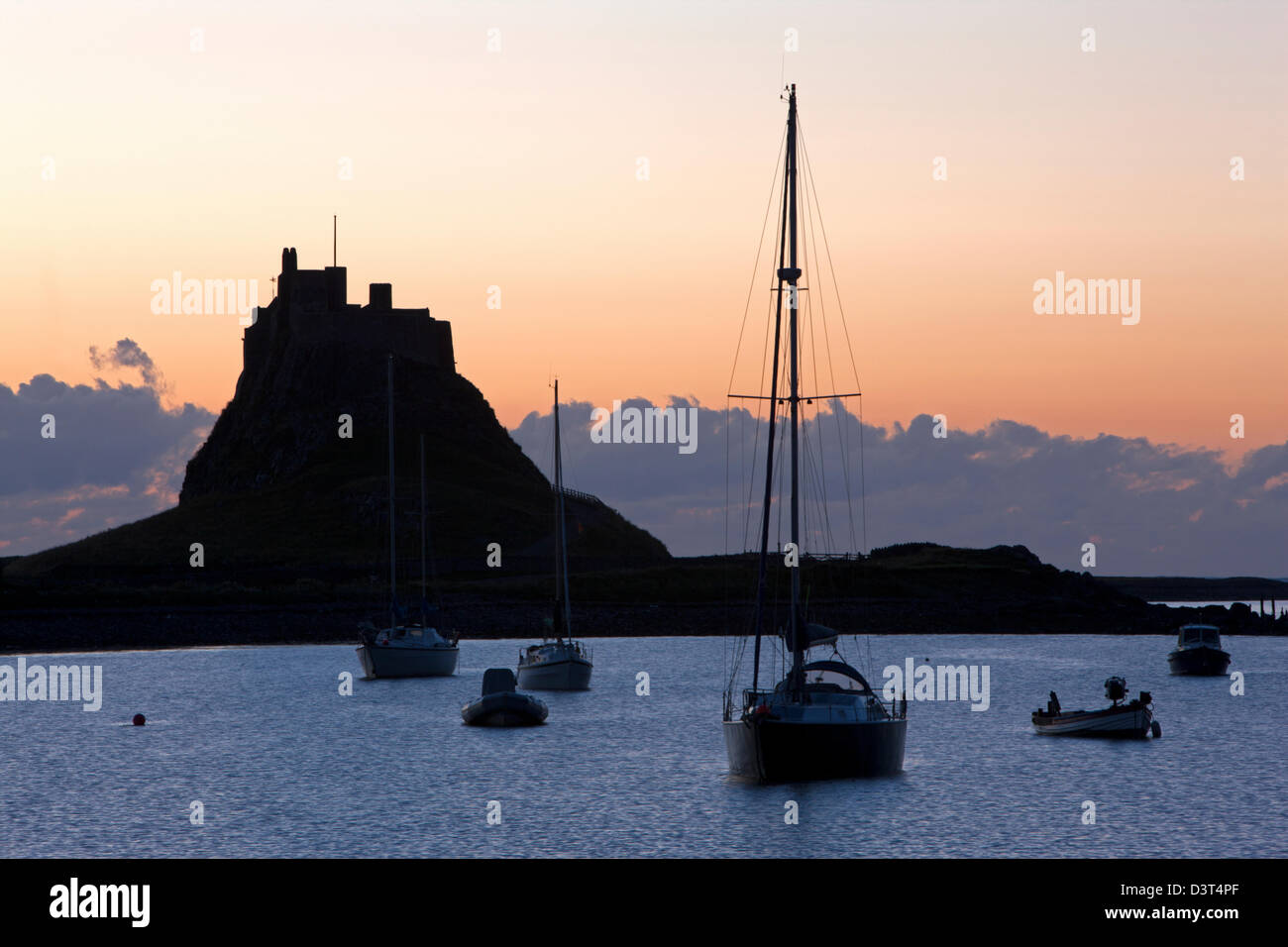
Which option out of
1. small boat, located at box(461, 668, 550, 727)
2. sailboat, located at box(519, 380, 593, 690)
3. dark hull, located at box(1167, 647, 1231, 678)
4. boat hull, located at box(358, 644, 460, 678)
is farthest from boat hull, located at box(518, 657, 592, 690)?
dark hull, located at box(1167, 647, 1231, 678)

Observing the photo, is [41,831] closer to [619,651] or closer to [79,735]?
[79,735]

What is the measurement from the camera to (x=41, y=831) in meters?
37.3

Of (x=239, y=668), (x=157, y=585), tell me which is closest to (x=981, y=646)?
(x=239, y=668)

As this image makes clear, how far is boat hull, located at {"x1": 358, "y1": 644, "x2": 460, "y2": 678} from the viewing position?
80.9 metres

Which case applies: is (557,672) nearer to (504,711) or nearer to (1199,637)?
(504,711)

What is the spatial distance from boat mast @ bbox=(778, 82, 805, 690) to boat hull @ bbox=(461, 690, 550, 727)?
24.6 metres

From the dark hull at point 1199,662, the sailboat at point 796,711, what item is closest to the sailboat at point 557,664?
the sailboat at point 796,711

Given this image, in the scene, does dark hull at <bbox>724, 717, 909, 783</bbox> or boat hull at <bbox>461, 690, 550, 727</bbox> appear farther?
boat hull at <bbox>461, 690, 550, 727</bbox>

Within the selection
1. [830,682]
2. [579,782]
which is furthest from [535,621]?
[830,682]

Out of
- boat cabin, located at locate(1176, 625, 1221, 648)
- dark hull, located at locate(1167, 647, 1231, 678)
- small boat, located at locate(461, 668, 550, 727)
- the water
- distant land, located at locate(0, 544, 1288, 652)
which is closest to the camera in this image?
the water

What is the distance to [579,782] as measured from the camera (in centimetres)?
4622

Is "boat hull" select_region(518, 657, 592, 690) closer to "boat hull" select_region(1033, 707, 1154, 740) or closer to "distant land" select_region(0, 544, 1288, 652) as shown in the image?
"boat hull" select_region(1033, 707, 1154, 740)
